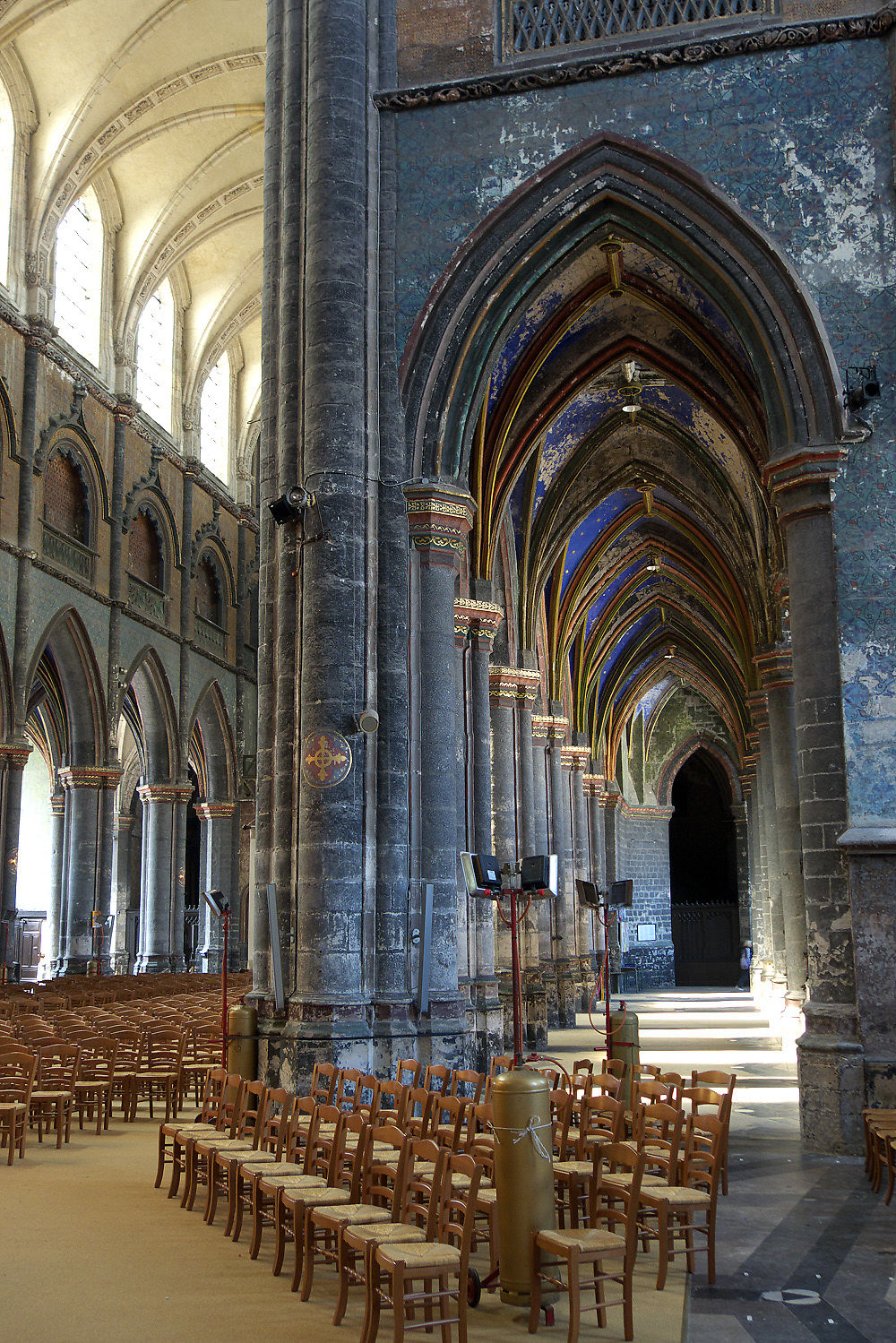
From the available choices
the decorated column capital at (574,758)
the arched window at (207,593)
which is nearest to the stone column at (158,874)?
the arched window at (207,593)

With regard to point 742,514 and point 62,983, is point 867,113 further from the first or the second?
point 62,983

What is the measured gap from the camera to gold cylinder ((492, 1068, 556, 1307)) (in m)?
5.42

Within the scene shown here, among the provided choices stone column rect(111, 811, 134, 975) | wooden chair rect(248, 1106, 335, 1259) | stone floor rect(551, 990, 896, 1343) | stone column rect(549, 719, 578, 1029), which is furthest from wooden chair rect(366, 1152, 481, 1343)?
stone column rect(111, 811, 134, 975)

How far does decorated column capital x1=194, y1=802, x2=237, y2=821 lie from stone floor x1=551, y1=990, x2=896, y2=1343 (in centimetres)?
2162

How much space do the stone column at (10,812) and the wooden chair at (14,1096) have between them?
42.9 feet

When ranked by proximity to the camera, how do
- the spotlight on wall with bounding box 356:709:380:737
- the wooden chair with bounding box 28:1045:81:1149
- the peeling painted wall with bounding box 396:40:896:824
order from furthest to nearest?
the spotlight on wall with bounding box 356:709:380:737 → the peeling painted wall with bounding box 396:40:896:824 → the wooden chair with bounding box 28:1045:81:1149

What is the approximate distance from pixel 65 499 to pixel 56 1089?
16.4 meters

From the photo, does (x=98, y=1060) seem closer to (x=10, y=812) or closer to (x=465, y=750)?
(x=465, y=750)

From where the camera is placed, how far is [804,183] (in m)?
11.5

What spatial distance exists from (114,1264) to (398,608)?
22.2 feet

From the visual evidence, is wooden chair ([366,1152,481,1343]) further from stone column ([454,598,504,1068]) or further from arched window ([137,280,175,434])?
arched window ([137,280,175,434])

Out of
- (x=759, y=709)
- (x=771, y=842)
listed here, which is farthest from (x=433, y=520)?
(x=771, y=842)

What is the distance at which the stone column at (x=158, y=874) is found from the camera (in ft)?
93.6

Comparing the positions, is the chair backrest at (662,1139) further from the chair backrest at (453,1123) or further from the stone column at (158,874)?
the stone column at (158,874)
